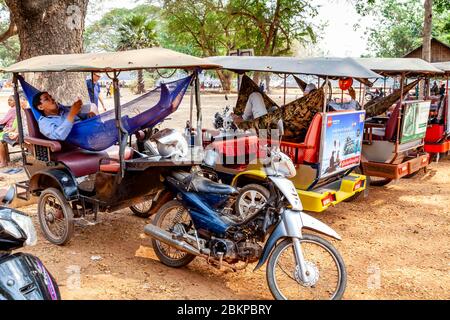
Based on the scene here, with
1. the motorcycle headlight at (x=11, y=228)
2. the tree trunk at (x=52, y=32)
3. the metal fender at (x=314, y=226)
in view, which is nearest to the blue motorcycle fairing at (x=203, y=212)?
the metal fender at (x=314, y=226)

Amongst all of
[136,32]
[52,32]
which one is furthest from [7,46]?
[52,32]

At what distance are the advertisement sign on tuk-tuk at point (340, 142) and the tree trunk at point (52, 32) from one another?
5.12 meters

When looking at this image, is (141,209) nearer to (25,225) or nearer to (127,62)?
(127,62)

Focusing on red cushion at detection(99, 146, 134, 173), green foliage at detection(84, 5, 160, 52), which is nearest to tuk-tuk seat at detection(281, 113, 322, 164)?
red cushion at detection(99, 146, 134, 173)

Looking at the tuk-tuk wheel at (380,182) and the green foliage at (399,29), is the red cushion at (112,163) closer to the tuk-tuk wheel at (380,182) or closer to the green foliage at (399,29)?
the tuk-tuk wheel at (380,182)

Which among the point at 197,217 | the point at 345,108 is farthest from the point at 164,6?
the point at 197,217

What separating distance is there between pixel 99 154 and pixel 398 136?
4.34 metres

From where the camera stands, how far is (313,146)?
17.2 feet

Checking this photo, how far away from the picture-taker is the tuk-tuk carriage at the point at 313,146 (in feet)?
17.1

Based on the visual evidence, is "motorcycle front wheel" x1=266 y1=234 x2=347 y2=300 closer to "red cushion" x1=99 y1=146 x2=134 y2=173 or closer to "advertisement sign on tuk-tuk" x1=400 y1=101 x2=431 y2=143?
"red cushion" x1=99 y1=146 x2=134 y2=173

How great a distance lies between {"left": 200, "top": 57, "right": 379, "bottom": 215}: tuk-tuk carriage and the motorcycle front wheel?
4.65 feet

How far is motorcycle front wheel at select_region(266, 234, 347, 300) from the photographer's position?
346 centimetres
